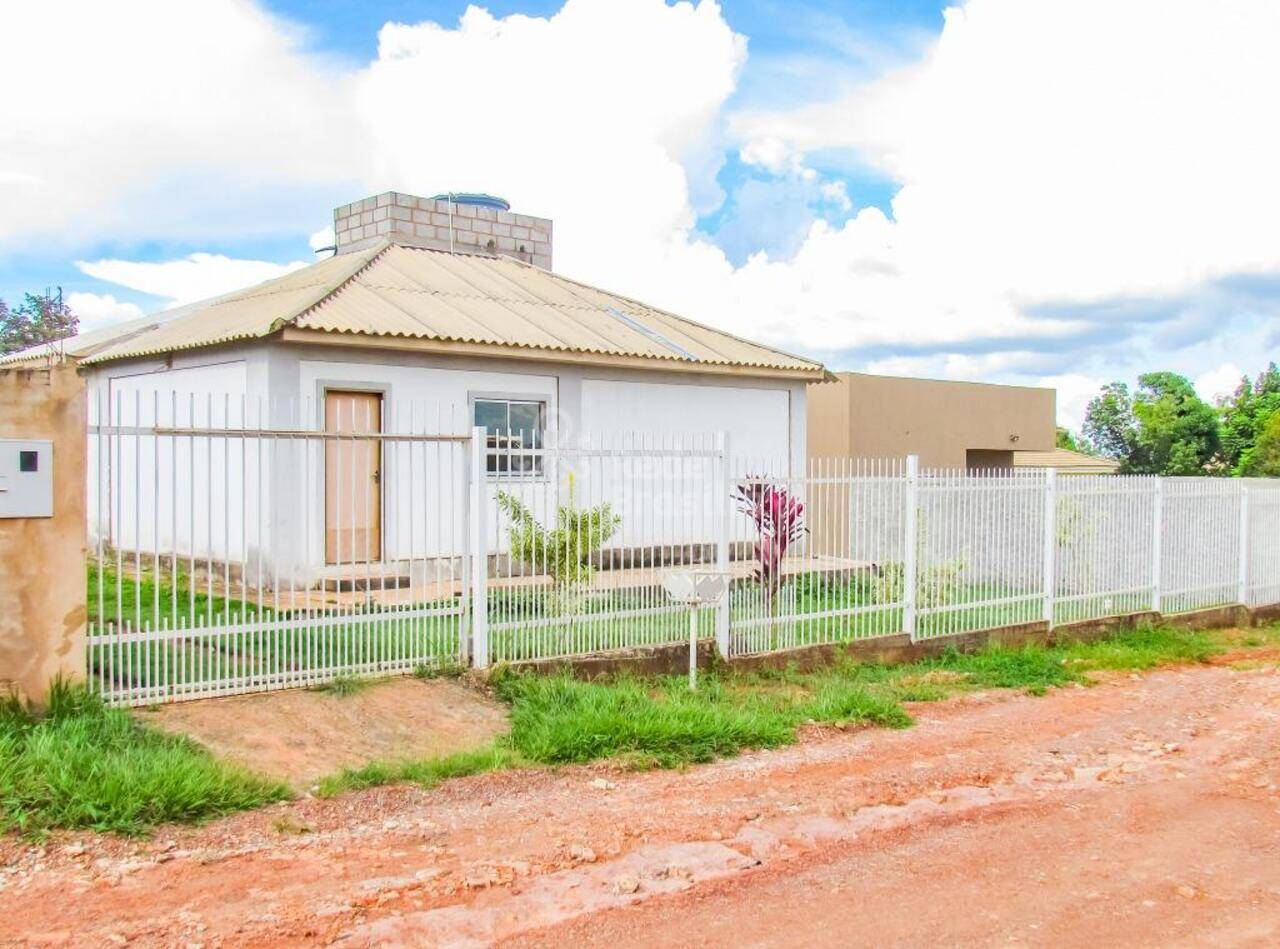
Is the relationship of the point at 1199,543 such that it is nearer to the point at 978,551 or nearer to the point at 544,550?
the point at 978,551

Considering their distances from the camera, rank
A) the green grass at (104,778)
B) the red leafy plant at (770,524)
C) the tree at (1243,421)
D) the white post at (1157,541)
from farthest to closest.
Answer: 1. the tree at (1243,421)
2. the white post at (1157,541)
3. the red leafy plant at (770,524)
4. the green grass at (104,778)

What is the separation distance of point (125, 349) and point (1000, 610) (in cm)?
1052

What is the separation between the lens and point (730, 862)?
5.15 m

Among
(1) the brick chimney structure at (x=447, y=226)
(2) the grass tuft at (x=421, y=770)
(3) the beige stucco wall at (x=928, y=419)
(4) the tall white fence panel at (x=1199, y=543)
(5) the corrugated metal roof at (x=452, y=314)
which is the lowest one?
(2) the grass tuft at (x=421, y=770)

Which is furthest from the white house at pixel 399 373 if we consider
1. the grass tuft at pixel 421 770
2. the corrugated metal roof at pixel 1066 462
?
the corrugated metal roof at pixel 1066 462

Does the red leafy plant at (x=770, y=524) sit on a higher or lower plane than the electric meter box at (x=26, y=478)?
lower

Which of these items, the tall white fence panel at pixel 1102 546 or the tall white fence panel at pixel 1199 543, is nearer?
the tall white fence panel at pixel 1102 546

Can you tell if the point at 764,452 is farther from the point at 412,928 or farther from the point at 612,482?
the point at 412,928

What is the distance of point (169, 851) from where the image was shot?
5148 millimetres

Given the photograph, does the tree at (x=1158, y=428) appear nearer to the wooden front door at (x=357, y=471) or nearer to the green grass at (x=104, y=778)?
the wooden front door at (x=357, y=471)

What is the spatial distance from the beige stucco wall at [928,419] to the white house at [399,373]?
552cm

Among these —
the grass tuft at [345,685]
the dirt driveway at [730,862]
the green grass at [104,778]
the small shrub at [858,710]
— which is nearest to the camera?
the dirt driveway at [730,862]

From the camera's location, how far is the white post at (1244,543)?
1484 centimetres

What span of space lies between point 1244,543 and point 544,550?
10.4 metres
